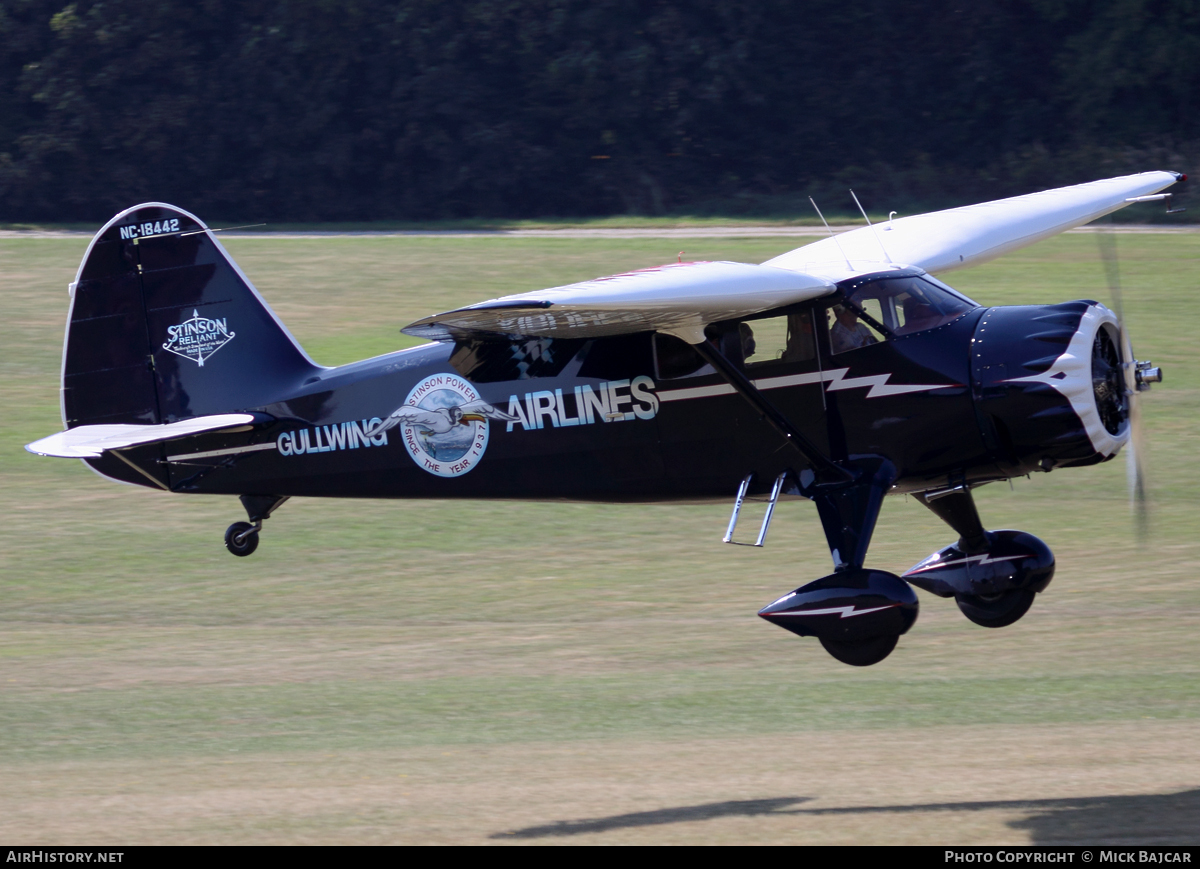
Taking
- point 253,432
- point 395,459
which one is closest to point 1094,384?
point 395,459

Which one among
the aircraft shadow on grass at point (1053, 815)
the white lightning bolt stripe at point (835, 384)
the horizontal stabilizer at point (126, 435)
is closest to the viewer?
the aircraft shadow on grass at point (1053, 815)

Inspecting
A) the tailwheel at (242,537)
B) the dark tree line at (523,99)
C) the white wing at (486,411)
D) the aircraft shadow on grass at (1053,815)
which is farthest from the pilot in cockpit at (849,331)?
the dark tree line at (523,99)

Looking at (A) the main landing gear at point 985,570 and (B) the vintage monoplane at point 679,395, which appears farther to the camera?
(A) the main landing gear at point 985,570

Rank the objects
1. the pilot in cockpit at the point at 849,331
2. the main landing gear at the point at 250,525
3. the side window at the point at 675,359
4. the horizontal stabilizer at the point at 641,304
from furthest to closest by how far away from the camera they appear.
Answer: the main landing gear at the point at 250,525 < the side window at the point at 675,359 < the pilot in cockpit at the point at 849,331 < the horizontal stabilizer at the point at 641,304

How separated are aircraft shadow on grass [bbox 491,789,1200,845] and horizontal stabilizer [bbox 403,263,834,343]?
10.7ft

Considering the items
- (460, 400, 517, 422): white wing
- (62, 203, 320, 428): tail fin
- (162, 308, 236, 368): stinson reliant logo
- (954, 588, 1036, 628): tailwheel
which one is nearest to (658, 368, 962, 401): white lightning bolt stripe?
(460, 400, 517, 422): white wing

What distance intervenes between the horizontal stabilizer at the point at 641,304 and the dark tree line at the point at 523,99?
3421 cm

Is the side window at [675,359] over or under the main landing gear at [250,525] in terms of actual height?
over

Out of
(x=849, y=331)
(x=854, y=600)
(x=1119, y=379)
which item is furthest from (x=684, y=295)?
(x=1119, y=379)

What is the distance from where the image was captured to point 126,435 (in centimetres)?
1168

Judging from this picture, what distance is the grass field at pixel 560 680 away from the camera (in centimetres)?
966

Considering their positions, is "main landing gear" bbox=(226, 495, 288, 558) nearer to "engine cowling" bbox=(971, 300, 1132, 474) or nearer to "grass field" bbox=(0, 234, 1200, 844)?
"grass field" bbox=(0, 234, 1200, 844)

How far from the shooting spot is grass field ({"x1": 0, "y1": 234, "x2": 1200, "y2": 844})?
9664mm

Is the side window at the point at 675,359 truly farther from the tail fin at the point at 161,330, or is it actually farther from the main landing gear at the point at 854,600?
the tail fin at the point at 161,330
